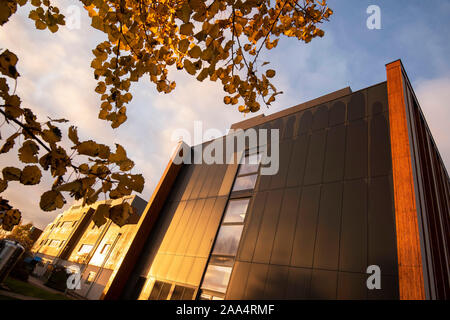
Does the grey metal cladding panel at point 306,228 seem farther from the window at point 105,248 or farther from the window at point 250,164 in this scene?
the window at point 105,248

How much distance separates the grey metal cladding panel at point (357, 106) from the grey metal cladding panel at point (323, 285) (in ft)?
17.2

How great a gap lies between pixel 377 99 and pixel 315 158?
288 cm

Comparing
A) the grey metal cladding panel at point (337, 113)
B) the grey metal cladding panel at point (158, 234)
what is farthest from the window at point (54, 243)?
the grey metal cladding panel at point (337, 113)

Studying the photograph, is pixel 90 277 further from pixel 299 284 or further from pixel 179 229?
pixel 299 284

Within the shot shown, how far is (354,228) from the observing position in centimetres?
570

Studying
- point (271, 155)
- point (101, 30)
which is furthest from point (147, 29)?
point (271, 155)

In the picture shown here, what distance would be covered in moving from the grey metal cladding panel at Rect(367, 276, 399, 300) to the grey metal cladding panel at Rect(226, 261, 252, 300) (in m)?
3.34

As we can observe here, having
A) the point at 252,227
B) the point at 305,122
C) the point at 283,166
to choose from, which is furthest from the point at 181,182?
the point at 305,122

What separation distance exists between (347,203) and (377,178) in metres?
1.06

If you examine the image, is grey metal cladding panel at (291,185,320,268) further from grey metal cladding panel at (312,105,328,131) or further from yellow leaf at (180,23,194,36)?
yellow leaf at (180,23,194,36)

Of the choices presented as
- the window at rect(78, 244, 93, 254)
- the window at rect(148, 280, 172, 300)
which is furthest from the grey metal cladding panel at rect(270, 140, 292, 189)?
the window at rect(78, 244, 93, 254)

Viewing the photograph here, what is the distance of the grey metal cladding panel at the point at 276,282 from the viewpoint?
592 centimetres

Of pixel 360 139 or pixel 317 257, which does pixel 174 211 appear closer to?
pixel 317 257
